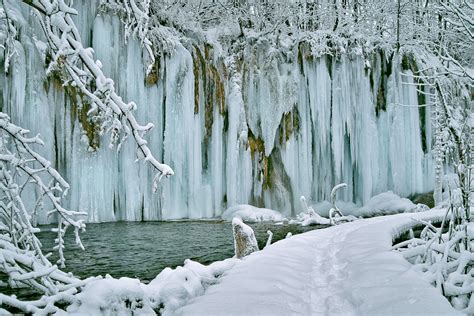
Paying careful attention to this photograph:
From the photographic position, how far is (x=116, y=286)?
339 centimetres

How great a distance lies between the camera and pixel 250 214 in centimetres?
1270

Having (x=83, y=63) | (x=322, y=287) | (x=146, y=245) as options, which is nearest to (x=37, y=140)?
(x=83, y=63)

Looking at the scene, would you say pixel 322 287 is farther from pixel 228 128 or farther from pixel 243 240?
pixel 228 128

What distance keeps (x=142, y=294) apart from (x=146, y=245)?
16.3 ft

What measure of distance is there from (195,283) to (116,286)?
0.83 meters

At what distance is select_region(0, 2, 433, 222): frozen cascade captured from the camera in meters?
10.8

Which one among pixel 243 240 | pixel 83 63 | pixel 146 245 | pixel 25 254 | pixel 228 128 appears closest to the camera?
pixel 83 63

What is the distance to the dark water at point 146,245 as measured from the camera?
6.54 metres

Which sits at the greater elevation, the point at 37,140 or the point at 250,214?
the point at 37,140

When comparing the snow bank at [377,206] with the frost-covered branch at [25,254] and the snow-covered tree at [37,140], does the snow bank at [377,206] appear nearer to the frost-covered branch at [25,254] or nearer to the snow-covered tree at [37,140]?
the frost-covered branch at [25,254]

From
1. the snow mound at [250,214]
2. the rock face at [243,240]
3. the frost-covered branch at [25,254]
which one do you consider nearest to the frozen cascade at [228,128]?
the snow mound at [250,214]

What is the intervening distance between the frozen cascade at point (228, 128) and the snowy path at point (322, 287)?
6.94m

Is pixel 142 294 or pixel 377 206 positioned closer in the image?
pixel 142 294

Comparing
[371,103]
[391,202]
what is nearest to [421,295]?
[391,202]
